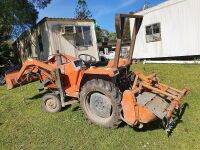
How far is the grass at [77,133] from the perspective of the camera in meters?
5.11

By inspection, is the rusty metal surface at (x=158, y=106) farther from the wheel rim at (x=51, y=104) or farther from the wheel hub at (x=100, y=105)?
the wheel rim at (x=51, y=104)

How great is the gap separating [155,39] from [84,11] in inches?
1794

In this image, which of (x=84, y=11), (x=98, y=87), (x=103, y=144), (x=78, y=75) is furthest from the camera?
(x=84, y=11)

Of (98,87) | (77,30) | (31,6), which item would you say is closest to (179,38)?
(77,30)

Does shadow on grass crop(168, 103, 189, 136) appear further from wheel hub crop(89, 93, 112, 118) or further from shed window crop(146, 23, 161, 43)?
shed window crop(146, 23, 161, 43)

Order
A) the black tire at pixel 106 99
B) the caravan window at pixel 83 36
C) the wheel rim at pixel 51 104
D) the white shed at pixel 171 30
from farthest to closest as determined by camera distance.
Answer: the caravan window at pixel 83 36, the white shed at pixel 171 30, the wheel rim at pixel 51 104, the black tire at pixel 106 99

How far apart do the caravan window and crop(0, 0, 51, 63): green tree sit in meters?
6.50

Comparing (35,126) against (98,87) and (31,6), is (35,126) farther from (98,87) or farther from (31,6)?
(31,6)

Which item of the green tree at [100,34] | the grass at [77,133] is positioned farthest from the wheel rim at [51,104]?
the green tree at [100,34]

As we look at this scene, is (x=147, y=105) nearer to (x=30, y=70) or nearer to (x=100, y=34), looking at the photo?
(x=30, y=70)

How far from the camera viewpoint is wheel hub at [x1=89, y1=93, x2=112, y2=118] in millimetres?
5832

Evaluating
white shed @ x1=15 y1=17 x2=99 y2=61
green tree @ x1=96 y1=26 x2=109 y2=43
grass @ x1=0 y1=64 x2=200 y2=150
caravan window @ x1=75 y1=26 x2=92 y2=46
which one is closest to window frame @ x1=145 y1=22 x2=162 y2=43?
white shed @ x1=15 y1=17 x2=99 y2=61

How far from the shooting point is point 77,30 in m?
18.1

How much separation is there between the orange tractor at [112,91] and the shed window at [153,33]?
415 inches
